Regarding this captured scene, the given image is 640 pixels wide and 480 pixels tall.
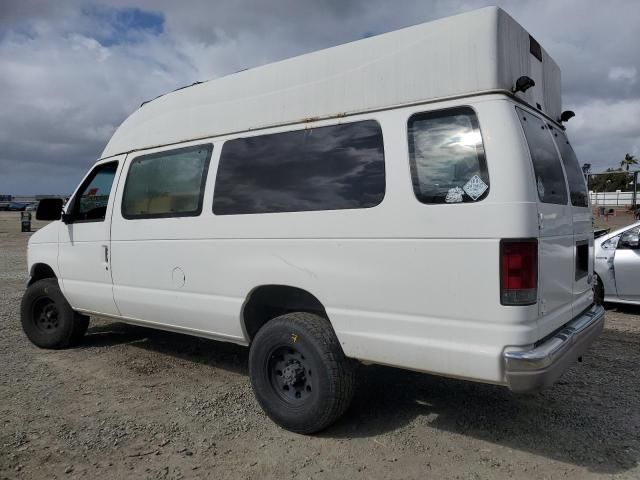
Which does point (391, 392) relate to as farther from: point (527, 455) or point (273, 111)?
point (273, 111)

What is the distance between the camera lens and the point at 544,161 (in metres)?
3.43

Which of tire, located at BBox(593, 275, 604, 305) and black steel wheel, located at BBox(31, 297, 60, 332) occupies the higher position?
black steel wheel, located at BBox(31, 297, 60, 332)

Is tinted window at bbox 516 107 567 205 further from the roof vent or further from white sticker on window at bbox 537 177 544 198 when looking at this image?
the roof vent

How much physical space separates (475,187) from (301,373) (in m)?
1.75

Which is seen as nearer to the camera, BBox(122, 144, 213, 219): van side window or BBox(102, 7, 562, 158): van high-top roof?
BBox(102, 7, 562, 158): van high-top roof

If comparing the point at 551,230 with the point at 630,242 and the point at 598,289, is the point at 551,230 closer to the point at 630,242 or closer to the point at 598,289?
the point at 630,242

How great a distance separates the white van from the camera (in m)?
3.01

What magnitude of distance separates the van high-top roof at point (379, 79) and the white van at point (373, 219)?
0.04ft

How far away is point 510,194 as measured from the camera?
293 cm

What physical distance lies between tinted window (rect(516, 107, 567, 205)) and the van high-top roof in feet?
0.58

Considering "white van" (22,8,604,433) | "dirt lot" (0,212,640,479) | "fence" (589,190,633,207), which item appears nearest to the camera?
"white van" (22,8,604,433)

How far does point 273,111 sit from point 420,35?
47.6 inches

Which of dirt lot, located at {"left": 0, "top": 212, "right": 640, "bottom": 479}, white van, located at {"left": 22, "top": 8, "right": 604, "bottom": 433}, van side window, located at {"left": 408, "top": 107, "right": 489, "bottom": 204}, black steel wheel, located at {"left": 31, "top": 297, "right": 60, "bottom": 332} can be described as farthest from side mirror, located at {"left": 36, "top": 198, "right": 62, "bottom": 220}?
van side window, located at {"left": 408, "top": 107, "right": 489, "bottom": 204}

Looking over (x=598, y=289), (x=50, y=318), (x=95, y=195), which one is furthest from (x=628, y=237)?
(x=50, y=318)
